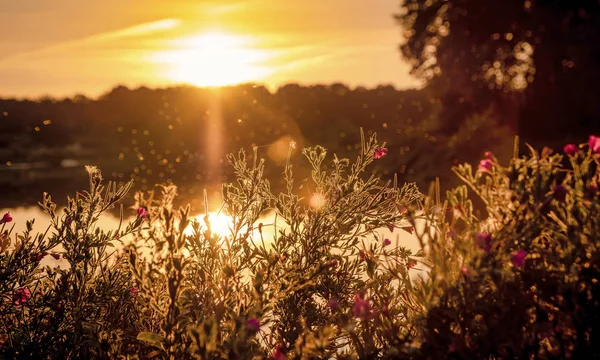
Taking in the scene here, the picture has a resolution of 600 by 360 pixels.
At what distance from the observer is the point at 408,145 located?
34656 mm

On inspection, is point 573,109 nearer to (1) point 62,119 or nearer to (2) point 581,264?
(2) point 581,264

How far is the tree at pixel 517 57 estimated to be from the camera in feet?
86.8

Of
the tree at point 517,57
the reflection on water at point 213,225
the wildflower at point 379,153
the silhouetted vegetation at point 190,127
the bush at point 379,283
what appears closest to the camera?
the bush at point 379,283

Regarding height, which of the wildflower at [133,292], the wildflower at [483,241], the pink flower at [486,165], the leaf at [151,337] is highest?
the pink flower at [486,165]

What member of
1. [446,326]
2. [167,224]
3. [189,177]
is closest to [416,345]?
[446,326]

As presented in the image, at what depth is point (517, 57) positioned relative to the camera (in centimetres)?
2933

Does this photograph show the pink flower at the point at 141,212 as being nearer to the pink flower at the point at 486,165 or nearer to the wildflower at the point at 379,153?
the wildflower at the point at 379,153

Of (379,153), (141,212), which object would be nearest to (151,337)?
(141,212)

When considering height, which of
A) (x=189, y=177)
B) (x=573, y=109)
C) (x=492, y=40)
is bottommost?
(x=189, y=177)

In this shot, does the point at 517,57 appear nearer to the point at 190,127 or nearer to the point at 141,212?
the point at 190,127

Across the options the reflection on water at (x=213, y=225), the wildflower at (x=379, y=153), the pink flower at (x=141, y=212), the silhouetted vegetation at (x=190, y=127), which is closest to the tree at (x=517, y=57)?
the silhouetted vegetation at (x=190, y=127)

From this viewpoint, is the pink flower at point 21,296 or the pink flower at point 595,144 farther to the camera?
the pink flower at point 21,296

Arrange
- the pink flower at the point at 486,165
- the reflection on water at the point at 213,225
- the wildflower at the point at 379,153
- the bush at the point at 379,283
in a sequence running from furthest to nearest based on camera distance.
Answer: the reflection on water at the point at 213,225 < the wildflower at the point at 379,153 < the pink flower at the point at 486,165 < the bush at the point at 379,283

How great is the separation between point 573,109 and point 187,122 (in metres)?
27.7
